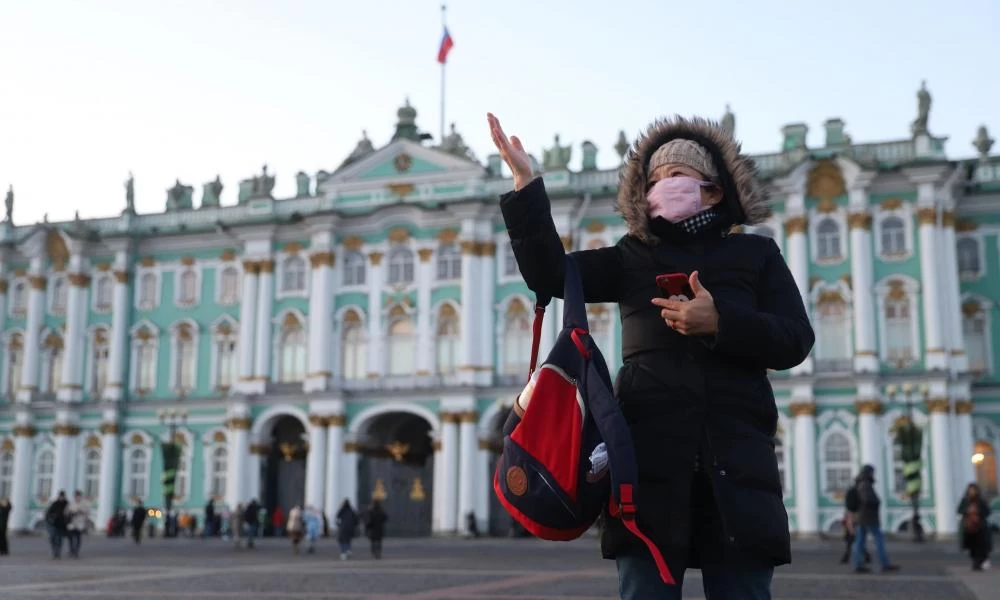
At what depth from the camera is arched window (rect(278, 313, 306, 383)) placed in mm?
43812

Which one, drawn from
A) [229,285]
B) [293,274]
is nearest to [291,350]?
[293,274]

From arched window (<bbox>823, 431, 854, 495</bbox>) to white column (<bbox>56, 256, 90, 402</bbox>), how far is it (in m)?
29.0

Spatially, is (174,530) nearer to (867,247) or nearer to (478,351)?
(478,351)

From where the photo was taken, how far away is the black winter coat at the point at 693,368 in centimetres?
347

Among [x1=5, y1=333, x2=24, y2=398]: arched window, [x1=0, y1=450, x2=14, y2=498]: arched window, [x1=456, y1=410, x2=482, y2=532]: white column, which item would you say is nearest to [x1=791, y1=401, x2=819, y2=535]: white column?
[x1=456, y1=410, x2=482, y2=532]: white column

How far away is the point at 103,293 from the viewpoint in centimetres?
4778

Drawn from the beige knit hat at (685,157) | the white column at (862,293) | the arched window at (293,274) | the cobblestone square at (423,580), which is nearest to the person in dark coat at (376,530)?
the cobblestone square at (423,580)

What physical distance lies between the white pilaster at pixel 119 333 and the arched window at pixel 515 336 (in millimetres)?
16065

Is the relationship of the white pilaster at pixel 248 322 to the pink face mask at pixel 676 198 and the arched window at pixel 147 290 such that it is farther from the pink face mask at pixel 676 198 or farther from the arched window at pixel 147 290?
the pink face mask at pixel 676 198

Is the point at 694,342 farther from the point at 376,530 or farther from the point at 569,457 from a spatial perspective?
the point at 376,530

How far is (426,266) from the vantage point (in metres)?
42.5

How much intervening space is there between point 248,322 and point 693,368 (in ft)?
138

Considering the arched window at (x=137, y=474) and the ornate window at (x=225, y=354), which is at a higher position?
the ornate window at (x=225, y=354)

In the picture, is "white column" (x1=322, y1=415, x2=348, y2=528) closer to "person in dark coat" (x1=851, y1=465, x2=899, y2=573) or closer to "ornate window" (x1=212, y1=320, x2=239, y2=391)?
"ornate window" (x1=212, y1=320, x2=239, y2=391)
